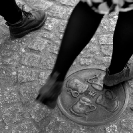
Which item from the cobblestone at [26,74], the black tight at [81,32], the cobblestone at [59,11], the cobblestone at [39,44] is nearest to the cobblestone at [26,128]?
the cobblestone at [26,74]

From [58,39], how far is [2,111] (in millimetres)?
911

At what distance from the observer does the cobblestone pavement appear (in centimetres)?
191

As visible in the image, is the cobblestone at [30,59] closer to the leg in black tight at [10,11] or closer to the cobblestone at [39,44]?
the cobblestone at [39,44]

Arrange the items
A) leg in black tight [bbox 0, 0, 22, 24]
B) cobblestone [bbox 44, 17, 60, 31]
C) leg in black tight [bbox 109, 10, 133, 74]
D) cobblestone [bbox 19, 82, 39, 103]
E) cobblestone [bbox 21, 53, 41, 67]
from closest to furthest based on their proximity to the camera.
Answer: leg in black tight [bbox 109, 10, 133, 74], cobblestone [bbox 19, 82, 39, 103], leg in black tight [bbox 0, 0, 22, 24], cobblestone [bbox 21, 53, 41, 67], cobblestone [bbox 44, 17, 60, 31]

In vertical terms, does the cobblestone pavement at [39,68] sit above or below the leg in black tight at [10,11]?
below

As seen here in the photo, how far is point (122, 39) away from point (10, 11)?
1180 mm

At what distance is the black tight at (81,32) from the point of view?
124cm

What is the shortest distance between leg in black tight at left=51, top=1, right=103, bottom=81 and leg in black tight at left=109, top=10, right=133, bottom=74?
0.23 metres

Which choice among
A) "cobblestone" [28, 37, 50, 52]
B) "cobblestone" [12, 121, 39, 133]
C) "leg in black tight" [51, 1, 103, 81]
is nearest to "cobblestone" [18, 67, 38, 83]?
"cobblestone" [28, 37, 50, 52]

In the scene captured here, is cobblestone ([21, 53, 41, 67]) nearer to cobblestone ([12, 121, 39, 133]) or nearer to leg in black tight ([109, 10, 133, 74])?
cobblestone ([12, 121, 39, 133])

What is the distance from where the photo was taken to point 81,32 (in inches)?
50.7

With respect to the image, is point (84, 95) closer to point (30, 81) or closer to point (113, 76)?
point (113, 76)

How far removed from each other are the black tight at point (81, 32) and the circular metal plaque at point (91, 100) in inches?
24.4

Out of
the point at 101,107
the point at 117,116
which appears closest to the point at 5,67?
the point at 101,107
